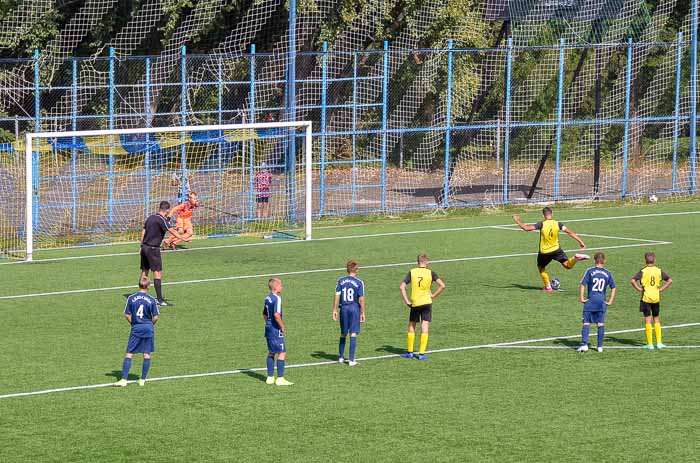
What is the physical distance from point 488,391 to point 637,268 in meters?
11.7

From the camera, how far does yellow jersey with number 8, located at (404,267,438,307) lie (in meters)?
17.8

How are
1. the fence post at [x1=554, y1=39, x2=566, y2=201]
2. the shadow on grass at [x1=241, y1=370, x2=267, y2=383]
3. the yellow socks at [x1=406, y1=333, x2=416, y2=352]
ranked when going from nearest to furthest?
the shadow on grass at [x1=241, y1=370, x2=267, y2=383], the yellow socks at [x1=406, y1=333, x2=416, y2=352], the fence post at [x1=554, y1=39, x2=566, y2=201]

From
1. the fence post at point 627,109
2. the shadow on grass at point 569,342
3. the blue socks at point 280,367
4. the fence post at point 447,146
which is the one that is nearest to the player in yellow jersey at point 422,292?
the blue socks at point 280,367

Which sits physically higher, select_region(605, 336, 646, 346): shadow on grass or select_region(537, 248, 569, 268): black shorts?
select_region(537, 248, 569, 268): black shorts

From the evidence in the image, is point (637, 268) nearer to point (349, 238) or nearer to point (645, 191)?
point (349, 238)

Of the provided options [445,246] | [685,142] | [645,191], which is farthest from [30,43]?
[685,142]

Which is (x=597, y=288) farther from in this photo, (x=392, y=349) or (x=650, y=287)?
(x=392, y=349)

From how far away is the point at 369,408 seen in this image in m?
15.4

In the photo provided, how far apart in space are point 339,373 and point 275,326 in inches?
62.0

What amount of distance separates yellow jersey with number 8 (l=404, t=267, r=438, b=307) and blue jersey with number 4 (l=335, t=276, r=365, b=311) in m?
0.90

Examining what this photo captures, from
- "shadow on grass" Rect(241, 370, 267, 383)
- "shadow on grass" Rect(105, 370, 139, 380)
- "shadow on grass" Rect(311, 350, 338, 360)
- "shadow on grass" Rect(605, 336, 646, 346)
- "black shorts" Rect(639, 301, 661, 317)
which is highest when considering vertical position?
"black shorts" Rect(639, 301, 661, 317)

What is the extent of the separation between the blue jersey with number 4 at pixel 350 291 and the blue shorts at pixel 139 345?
2.71 m

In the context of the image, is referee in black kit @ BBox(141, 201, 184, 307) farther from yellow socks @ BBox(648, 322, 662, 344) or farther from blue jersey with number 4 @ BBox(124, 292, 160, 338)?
yellow socks @ BBox(648, 322, 662, 344)

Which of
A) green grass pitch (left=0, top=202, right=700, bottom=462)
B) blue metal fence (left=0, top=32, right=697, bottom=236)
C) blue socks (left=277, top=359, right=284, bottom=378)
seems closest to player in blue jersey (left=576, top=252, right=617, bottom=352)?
green grass pitch (left=0, top=202, right=700, bottom=462)
